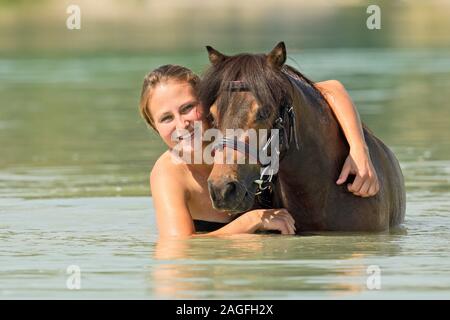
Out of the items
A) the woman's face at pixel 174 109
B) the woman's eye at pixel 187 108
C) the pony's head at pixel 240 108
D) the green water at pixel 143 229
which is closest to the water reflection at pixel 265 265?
the green water at pixel 143 229

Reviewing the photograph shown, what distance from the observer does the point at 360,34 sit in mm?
34406

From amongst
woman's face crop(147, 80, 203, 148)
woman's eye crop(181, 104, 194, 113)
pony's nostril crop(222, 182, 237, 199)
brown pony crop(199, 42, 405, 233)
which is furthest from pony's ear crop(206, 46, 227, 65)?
pony's nostril crop(222, 182, 237, 199)

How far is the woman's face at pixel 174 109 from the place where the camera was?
756cm

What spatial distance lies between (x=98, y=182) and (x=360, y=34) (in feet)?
78.4

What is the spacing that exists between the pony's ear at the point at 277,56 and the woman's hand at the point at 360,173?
86 cm

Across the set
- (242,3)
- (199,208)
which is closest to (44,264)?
(199,208)

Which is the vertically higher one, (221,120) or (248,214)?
(221,120)

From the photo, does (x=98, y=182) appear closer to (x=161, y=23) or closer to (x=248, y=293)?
(x=248, y=293)

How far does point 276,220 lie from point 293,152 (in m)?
0.46

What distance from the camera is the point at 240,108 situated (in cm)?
675

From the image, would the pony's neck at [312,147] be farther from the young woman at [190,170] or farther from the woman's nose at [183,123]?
the woman's nose at [183,123]

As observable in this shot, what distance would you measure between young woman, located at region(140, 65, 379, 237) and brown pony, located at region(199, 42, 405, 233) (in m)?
0.09

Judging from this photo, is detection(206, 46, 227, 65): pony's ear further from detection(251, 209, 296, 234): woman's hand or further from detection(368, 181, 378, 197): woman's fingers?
detection(368, 181, 378, 197): woman's fingers

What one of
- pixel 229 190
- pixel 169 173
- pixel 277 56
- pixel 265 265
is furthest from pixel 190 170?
pixel 229 190
